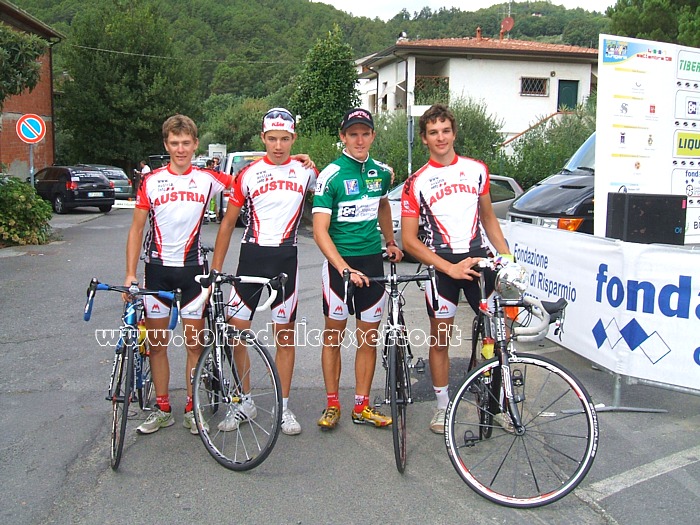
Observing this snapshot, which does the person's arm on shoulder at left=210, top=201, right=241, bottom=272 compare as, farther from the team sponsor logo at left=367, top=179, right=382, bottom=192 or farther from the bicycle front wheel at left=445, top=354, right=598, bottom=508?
the bicycle front wheel at left=445, top=354, right=598, bottom=508

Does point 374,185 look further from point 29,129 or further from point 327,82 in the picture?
point 327,82

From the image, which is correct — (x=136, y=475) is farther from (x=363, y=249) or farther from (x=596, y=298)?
(x=596, y=298)

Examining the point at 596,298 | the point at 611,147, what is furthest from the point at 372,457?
the point at 611,147

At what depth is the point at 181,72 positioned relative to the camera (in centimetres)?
3981

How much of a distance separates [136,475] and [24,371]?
2.52 m

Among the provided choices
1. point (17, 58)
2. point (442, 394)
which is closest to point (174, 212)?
point (442, 394)

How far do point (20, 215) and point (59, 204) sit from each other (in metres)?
9.54

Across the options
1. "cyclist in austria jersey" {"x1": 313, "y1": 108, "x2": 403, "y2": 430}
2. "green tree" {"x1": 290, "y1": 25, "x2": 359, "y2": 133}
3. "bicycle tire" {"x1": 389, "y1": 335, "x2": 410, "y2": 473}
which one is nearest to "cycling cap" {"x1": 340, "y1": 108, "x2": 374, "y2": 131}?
"cyclist in austria jersey" {"x1": 313, "y1": 108, "x2": 403, "y2": 430}

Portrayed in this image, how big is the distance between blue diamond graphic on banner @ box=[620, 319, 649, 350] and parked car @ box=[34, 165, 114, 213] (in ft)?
72.1

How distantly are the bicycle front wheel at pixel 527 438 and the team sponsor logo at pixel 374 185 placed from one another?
4.69ft

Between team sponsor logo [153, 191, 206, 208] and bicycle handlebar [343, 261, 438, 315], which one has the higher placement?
team sponsor logo [153, 191, 206, 208]

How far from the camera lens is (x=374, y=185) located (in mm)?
4426

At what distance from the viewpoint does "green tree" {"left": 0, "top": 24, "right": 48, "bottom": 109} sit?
14.0 m

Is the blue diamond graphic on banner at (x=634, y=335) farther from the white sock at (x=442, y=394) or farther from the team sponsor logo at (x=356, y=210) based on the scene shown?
the team sponsor logo at (x=356, y=210)
